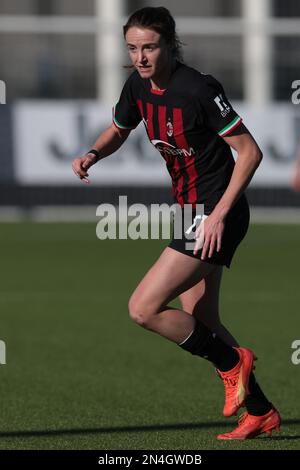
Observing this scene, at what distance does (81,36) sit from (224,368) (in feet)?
64.9

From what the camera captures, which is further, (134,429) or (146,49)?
(134,429)

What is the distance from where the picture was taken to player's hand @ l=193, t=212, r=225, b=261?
20.2 feet

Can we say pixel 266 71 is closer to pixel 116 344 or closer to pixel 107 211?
pixel 107 211

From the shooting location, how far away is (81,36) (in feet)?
84.0

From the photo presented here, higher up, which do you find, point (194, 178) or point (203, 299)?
point (194, 178)

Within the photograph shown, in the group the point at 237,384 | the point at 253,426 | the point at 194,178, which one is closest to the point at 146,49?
the point at 194,178

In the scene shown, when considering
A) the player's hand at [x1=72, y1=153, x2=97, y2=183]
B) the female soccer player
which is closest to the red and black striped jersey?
the female soccer player

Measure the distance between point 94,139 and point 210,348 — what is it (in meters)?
15.3

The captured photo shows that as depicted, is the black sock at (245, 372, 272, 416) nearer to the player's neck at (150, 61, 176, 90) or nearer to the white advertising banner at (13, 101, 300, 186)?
the player's neck at (150, 61, 176, 90)

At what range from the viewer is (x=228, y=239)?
6355 millimetres

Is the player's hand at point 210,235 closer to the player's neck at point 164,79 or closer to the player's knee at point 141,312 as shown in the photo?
the player's knee at point 141,312

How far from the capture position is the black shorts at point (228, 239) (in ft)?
20.7

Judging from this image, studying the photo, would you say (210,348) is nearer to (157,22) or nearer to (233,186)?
(233,186)

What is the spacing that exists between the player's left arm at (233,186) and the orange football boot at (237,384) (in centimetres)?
63
